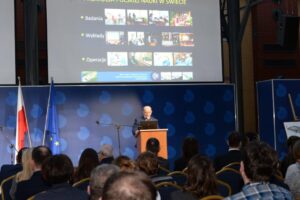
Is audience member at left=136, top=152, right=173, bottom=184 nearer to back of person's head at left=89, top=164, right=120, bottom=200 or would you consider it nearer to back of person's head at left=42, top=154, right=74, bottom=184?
back of person's head at left=42, top=154, right=74, bottom=184

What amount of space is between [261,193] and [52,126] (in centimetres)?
650

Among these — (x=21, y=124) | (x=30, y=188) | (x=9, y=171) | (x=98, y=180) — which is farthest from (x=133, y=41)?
(x=98, y=180)

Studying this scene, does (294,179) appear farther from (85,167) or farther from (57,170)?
(57,170)

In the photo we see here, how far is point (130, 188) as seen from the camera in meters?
1.27

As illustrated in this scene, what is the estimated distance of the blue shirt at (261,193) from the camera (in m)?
2.39

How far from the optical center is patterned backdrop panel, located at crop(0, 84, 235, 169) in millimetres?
8914

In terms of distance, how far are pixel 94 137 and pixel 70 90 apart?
96cm

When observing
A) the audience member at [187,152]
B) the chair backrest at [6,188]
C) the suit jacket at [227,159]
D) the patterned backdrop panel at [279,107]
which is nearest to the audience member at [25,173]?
the chair backrest at [6,188]

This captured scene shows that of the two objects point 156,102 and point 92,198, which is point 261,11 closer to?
point 156,102

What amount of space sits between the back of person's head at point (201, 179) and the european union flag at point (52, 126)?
5616mm

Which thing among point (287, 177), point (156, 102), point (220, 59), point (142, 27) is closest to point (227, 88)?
point (220, 59)

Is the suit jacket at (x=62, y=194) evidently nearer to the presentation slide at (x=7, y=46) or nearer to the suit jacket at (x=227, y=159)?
the suit jacket at (x=227, y=159)

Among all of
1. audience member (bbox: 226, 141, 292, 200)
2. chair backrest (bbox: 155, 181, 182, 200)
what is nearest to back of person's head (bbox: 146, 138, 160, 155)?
chair backrest (bbox: 155, 181, 182, 200)

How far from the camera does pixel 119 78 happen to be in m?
9.24
